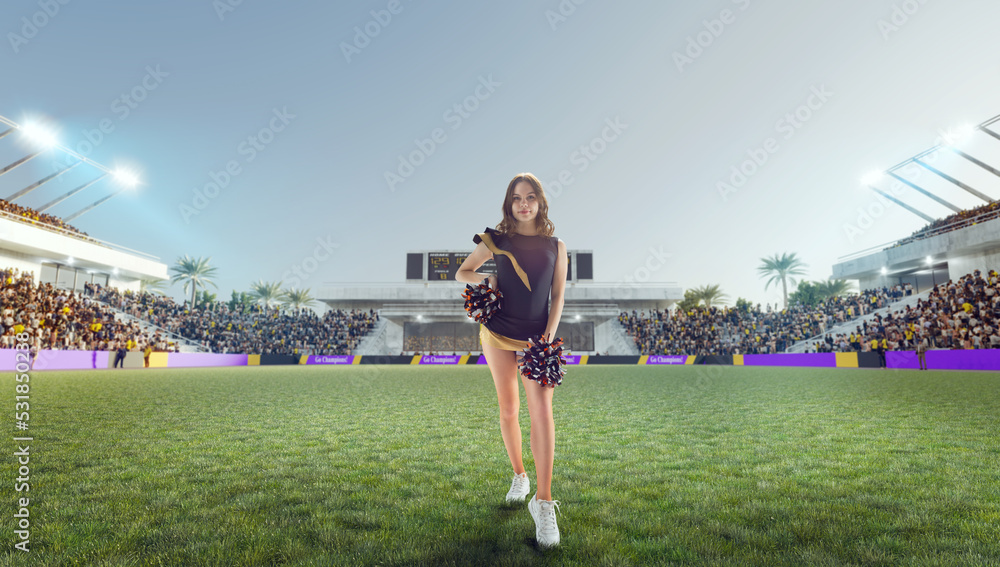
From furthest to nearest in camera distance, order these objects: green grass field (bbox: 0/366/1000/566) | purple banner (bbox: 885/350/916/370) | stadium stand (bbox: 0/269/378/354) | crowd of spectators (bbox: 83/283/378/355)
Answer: crowd of spectators (bbox: 83/283/378/355) < stadium stand (bbox: 0/269/378/354) < purple banner (bbox: 885/350/916/370) < green grass field (bbox: 0/366/1000/566)

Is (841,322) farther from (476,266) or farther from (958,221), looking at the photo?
(476,266)

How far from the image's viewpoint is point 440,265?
43156mm

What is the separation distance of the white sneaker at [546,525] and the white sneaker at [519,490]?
619mm

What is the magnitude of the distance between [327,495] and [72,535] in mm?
1356

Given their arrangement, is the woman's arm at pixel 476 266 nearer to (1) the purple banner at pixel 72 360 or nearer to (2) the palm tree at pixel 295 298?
(1) the purple banner at pixel 72 360

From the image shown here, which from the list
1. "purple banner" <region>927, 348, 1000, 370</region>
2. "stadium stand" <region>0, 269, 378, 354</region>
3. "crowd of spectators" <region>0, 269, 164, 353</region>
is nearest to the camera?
"purple banner" <region>927, 348, 1000, 370</region>

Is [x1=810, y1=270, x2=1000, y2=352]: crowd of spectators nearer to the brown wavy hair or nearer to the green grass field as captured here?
the green grass field

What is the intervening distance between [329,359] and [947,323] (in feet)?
117

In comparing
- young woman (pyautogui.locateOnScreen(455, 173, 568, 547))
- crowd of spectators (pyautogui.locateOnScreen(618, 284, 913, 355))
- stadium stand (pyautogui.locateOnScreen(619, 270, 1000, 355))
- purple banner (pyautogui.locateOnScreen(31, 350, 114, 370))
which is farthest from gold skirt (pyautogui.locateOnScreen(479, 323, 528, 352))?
crowd of spectators (pyautogui.locateOnScreen(618, 284, 913, 355))

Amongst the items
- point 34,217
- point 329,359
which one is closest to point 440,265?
point 329,359

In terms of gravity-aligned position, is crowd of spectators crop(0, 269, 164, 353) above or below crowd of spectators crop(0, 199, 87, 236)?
below

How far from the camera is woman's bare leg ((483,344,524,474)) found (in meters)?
3.26

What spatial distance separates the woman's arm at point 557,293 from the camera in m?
3.22

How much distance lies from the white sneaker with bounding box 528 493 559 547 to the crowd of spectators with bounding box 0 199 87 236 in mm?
41315
